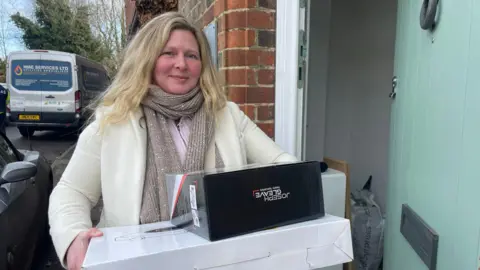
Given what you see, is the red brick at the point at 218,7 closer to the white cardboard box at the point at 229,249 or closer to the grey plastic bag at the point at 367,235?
the white cardboard box at the point at 229,249

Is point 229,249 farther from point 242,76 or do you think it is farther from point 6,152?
point 6,152

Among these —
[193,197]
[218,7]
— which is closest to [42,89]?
[218,7]

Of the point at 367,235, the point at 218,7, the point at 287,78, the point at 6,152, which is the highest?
the point at 218,7

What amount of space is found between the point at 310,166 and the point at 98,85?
523 inches

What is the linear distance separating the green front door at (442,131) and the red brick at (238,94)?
83 centimetres

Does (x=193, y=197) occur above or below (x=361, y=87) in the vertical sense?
below

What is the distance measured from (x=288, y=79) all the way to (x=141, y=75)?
973 mm

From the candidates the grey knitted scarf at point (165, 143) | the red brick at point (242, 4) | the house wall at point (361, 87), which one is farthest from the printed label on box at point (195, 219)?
A: the house wall at point (361, 87)

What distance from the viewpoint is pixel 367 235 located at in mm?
2768

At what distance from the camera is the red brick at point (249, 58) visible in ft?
6.82

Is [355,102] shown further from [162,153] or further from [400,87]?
[162,153]

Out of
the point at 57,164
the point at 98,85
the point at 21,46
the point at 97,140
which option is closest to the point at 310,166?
the point at 97,140

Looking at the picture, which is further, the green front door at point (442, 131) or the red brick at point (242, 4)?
the red brick at point (242, 4)

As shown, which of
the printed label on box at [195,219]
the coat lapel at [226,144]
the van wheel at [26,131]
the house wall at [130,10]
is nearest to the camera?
→ the printed label on box at [195,219]
